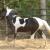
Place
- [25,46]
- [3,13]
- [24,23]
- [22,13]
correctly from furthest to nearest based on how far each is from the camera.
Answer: [22,13] < [3,13] < [24,23] < [25,46]

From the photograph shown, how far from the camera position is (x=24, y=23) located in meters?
7.84

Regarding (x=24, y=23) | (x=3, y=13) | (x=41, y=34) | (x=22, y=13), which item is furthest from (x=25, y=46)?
(x=22, y=13)

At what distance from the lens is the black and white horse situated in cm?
776

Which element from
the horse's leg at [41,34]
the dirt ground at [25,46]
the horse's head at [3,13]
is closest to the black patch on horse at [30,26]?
the horse's leg at [41,34]

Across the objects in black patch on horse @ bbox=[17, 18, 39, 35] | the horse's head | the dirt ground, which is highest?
the horse's head

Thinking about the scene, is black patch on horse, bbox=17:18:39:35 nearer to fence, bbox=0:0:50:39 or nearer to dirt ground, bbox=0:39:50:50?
fence, bbox=0:0:50:39

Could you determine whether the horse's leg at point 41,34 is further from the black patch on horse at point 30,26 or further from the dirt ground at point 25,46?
the dirt ground at point 25,46

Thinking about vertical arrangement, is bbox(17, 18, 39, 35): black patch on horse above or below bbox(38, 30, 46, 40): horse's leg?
above

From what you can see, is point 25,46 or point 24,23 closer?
point 25,46

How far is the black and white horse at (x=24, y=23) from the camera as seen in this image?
7758mm

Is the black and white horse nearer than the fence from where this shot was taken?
Yes

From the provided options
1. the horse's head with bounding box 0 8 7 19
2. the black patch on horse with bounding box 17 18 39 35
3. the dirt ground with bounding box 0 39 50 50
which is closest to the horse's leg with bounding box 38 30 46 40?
the black patch on horse with bounding box 17 18 39 35

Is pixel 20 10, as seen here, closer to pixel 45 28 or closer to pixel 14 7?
pixel 14 7

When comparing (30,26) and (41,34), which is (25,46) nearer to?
(30,26)
